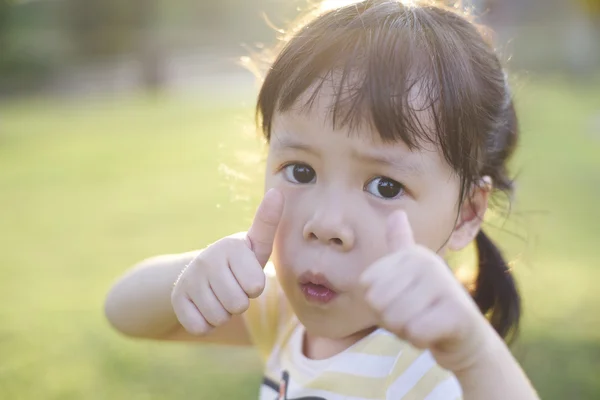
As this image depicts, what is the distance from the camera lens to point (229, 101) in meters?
12.4

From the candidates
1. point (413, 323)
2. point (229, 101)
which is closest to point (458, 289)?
point (413, 323)

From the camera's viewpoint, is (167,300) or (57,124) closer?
(167,300)

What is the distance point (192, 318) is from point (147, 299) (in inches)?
20.1

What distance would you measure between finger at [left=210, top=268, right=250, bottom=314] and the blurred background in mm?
732

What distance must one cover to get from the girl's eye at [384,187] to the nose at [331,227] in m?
0.07

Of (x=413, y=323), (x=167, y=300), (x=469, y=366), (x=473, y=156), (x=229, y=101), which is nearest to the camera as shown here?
(x=413, y=323)

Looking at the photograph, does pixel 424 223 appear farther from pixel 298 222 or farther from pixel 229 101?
pixel 229 101

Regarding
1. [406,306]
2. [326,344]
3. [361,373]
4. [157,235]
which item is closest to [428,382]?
[361,373]

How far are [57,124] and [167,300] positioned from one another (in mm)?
9229

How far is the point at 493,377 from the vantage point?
1203mm

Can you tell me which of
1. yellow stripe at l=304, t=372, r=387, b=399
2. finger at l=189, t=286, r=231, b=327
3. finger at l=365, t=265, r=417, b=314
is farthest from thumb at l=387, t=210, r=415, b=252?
yellow stripe at l=304, t=372, r=387, b=399

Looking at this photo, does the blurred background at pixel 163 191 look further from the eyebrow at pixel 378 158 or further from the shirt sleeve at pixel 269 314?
the eyebrow at pixel 378 158

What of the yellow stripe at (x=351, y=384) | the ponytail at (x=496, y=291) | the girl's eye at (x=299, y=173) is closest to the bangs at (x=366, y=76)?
the girl's eye at (x=299, y=173)

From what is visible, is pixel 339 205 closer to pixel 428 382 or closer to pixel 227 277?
pixel 227 277
